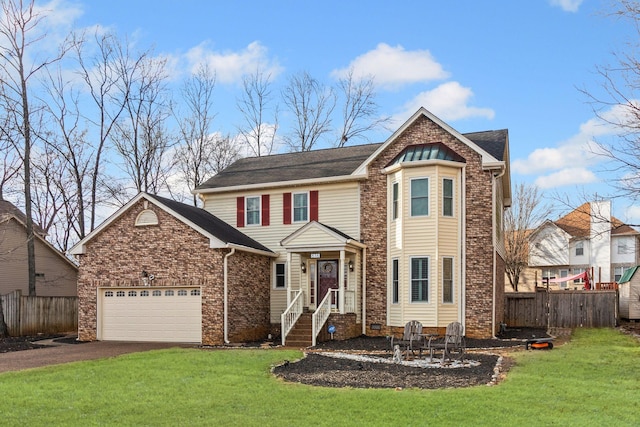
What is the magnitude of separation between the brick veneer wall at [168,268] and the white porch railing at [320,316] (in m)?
2.92

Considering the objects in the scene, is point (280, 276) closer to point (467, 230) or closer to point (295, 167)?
point (295, 167)

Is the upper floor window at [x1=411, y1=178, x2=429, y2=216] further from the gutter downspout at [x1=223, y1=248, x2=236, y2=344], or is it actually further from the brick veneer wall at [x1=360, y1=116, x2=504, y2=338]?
the gutter downspout at [x1=223, y1=248, x2=236, y2=344]

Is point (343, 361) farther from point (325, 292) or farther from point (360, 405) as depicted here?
point (325, 292)

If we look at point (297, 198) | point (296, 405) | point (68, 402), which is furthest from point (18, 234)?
point (296, 405)

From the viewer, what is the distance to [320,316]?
63.0ft

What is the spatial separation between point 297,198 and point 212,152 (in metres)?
17.4

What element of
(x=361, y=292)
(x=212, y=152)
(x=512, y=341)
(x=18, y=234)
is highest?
(x=212, y=152)

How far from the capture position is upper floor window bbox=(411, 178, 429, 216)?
64.8 ft

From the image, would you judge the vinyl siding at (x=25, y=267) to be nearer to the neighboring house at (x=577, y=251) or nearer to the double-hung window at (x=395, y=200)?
the double-hung window at (x=395, y=200)

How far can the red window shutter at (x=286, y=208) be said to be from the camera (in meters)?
22.5

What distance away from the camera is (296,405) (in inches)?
358

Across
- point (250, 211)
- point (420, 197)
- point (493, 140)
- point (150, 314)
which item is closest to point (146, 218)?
point (150, 314)

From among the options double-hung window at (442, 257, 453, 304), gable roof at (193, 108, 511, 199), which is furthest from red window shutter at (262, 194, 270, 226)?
double-hung window at (442, 257, 453, 304)

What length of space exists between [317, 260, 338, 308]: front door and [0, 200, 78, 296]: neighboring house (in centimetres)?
1574
